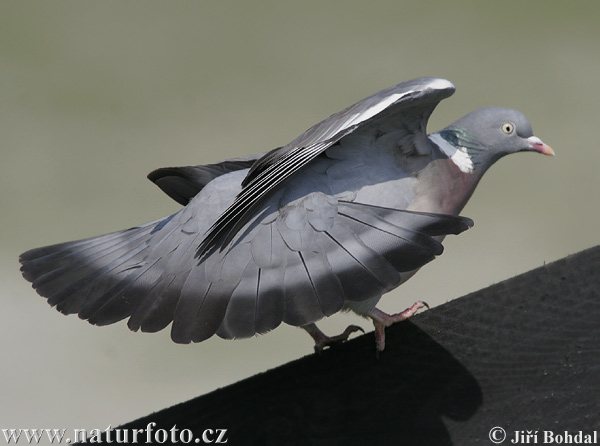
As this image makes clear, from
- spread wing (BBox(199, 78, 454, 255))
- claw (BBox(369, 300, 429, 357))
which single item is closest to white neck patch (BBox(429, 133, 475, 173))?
spread wing (BBox(199, 78, 454, 255))

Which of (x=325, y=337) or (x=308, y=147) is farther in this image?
(x=325, y=337)

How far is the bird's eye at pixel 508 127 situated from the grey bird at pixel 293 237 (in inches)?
5.2

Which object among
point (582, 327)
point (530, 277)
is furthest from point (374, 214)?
point (582, 327)

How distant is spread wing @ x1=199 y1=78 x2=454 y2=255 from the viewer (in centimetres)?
261

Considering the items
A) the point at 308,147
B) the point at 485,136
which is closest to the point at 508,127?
the point at 485,136

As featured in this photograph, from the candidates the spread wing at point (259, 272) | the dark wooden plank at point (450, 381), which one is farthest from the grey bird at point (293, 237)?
the dark wooden plank at point (450, 381)

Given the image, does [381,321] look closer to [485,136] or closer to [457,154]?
[457,154]

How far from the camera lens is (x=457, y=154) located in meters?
3.12

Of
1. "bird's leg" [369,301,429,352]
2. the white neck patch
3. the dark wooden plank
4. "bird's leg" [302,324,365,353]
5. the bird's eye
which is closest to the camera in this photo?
the dark wooden plank

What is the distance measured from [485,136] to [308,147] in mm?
769

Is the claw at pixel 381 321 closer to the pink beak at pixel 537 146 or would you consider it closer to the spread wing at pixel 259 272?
the spread wing at pixel 259 272

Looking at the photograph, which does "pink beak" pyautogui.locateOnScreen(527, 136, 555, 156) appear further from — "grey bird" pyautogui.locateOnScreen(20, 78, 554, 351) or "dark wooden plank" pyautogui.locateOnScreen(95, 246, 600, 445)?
"dark wooden plank" pyautogui.locateOnScreen(95, 246, 600, 445)

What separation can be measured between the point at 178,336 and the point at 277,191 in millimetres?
543

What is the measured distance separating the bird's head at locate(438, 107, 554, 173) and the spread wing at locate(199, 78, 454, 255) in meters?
0.38
